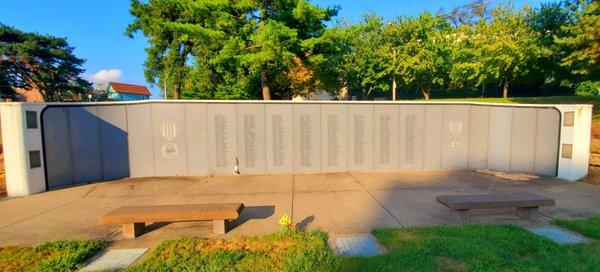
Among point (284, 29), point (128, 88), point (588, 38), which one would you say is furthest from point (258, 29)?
point (128, 88)

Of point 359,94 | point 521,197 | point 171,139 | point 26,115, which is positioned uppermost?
point 359,94

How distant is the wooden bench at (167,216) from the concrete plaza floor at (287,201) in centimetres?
20

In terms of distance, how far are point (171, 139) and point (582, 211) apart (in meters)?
10.5

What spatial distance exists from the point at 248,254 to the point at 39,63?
39.4 meters

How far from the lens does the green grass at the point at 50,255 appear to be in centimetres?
389

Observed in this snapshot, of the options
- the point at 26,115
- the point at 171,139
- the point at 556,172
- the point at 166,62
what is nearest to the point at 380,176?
the point at 556,172

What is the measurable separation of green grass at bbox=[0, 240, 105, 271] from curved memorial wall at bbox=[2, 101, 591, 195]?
5.15m

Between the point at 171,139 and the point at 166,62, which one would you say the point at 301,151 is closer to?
the point at 171,139

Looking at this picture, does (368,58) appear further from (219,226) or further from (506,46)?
(219,226)

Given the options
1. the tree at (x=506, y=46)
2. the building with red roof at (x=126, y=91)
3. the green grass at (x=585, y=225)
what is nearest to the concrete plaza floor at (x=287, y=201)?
the green grass at (x=585, y=225)

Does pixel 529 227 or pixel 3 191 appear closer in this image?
pixel 529 227

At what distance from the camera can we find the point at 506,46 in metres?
21.5

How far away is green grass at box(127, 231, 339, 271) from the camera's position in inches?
149

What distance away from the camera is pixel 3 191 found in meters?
7.99
